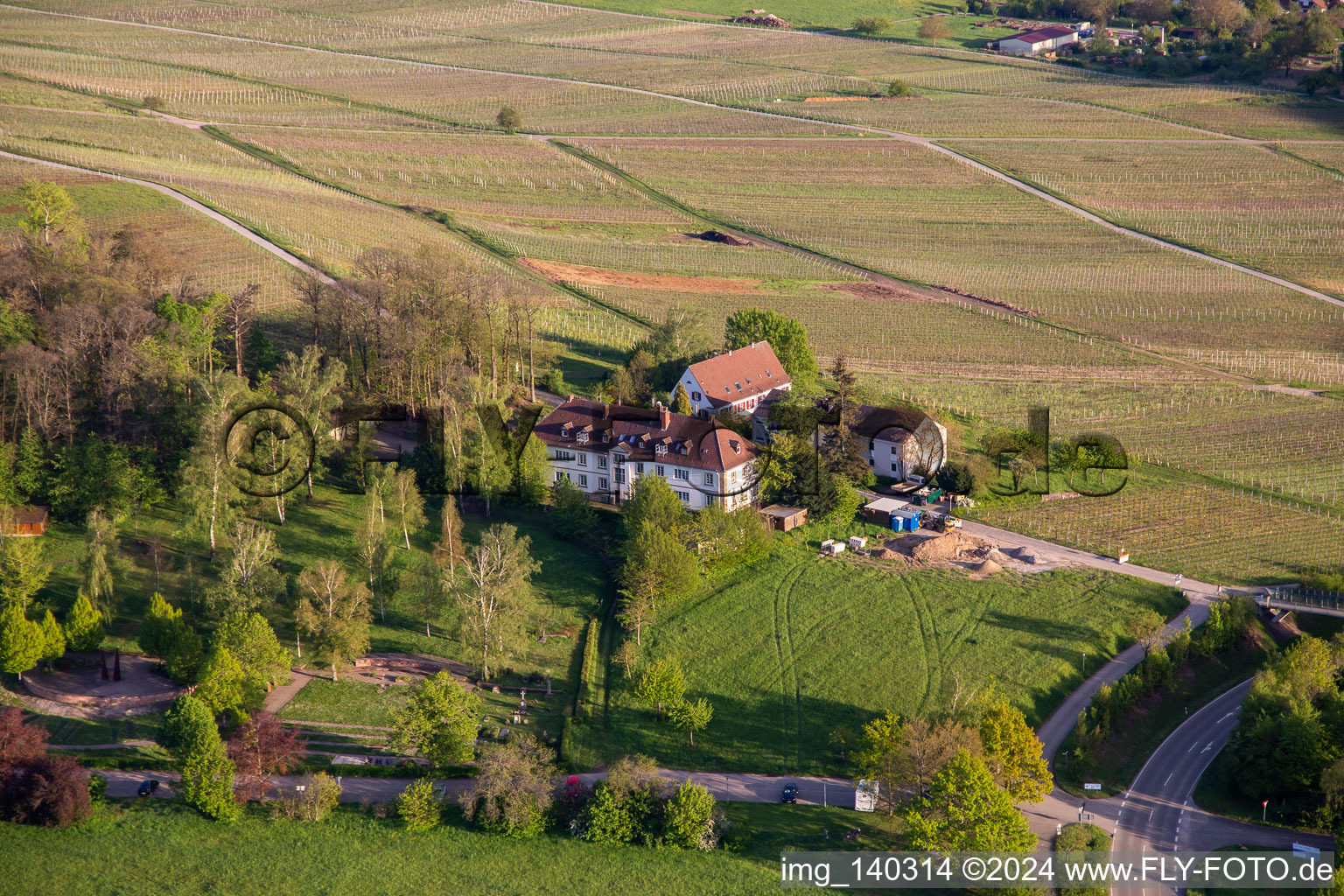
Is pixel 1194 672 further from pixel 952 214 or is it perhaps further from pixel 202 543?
pixel 952 214

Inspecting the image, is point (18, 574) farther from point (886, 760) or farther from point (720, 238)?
point (720, 238)

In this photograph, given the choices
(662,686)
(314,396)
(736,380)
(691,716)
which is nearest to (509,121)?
(736,380)

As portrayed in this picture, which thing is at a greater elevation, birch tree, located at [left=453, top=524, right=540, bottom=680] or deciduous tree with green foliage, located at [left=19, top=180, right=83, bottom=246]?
deciduous tree with green foliage, located at [left=19, top=180, right=83, bottom=246]

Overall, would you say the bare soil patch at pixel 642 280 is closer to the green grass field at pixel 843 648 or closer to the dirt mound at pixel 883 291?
the dirt mound at pixel 883 291

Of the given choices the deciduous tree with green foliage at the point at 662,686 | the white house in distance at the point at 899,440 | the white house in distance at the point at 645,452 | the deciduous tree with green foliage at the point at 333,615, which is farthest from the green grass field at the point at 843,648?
the deciduous tree with green foliage at the point at 333,615

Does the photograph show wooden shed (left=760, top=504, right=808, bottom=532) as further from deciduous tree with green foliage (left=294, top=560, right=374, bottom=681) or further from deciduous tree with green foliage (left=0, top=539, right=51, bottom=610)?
deciduous tree with green foliage (left=0, top=539, right=51, bottom=610)

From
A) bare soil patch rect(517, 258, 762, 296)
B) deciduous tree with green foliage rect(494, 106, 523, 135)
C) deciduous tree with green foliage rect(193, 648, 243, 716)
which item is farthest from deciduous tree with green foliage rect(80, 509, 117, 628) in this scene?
deciduous tree with green foliage rect(494, 106, 523, 135)
